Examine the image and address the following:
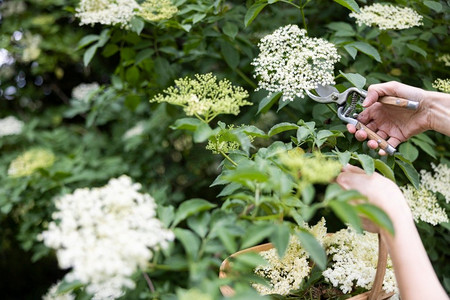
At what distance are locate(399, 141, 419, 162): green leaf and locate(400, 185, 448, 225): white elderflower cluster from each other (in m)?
0.11

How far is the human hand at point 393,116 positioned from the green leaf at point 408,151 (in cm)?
16

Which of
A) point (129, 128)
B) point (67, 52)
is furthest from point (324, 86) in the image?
point (67, 52)

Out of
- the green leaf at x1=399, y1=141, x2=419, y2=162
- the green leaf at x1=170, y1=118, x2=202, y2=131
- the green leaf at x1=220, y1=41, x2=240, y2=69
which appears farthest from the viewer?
the green leaf at x1=220, y1=41, x2=240, y2=69

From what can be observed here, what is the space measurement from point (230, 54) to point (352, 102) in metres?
0.65

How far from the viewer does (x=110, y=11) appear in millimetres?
1615

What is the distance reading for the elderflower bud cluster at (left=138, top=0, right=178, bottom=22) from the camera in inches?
63.1

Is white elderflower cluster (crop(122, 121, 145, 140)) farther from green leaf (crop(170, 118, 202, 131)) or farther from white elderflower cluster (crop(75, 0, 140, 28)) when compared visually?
green leaf (crop(170, 118, 202, 131))

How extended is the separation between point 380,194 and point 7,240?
2549 mm

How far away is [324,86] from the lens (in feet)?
4.31

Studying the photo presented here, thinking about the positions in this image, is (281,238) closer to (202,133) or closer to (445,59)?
(202,133)

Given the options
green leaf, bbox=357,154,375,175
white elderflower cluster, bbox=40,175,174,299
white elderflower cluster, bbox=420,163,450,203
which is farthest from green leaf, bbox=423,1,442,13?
white elderflower cluster, bbox=40,175,174,299

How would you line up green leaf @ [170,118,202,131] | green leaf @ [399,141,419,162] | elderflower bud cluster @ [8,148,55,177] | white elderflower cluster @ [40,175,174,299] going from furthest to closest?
elderflower bud cluster @ [8,148,55,177] → green leaf @ [399,141,419,162] → green leaf @ [170,118,202,131] → white elderflower cluster @ [40,175,174,299]

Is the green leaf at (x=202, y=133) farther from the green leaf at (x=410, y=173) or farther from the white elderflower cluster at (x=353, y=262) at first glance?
the green leaf at (x=410, y=173)

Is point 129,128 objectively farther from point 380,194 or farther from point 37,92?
point 380,194
